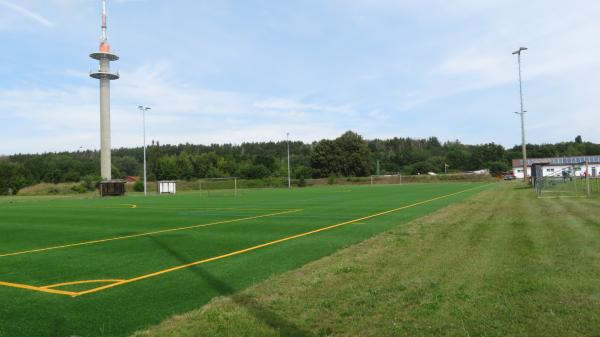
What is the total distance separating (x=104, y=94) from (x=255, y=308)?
87890 millimetres

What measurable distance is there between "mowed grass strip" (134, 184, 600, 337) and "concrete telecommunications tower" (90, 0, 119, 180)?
82813 millimetres

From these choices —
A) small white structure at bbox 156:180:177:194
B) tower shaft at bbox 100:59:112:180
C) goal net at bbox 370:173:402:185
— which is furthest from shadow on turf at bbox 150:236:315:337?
tower shaft at bbox 100:59:112:180

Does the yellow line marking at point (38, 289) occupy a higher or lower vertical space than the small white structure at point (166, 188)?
lower

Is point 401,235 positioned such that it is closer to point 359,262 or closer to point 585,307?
point 359,262

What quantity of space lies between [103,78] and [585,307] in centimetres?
9198

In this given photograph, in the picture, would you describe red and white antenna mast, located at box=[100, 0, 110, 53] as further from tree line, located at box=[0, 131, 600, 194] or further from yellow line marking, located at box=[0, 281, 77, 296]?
yellow line marking, located at box=[0, 281, 77, 296]

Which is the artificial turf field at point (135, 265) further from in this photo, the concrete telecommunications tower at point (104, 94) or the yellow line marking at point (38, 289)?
the concrete telecommunications tower at point (104, 94)

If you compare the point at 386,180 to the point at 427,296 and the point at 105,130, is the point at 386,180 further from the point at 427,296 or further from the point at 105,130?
the point at 427,296

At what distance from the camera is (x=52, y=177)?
122m

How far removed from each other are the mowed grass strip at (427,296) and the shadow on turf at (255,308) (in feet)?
0.08

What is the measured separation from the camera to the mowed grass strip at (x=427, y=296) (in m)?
4.91

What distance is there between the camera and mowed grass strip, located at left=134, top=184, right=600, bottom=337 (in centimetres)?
491

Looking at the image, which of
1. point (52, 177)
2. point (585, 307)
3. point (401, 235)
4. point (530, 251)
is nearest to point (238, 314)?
point (585, 307)

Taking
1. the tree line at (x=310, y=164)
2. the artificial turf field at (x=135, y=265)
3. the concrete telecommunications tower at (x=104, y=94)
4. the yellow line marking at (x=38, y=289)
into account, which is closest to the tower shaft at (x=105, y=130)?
the concrete telecommunications tower at (x=104, y=94)
